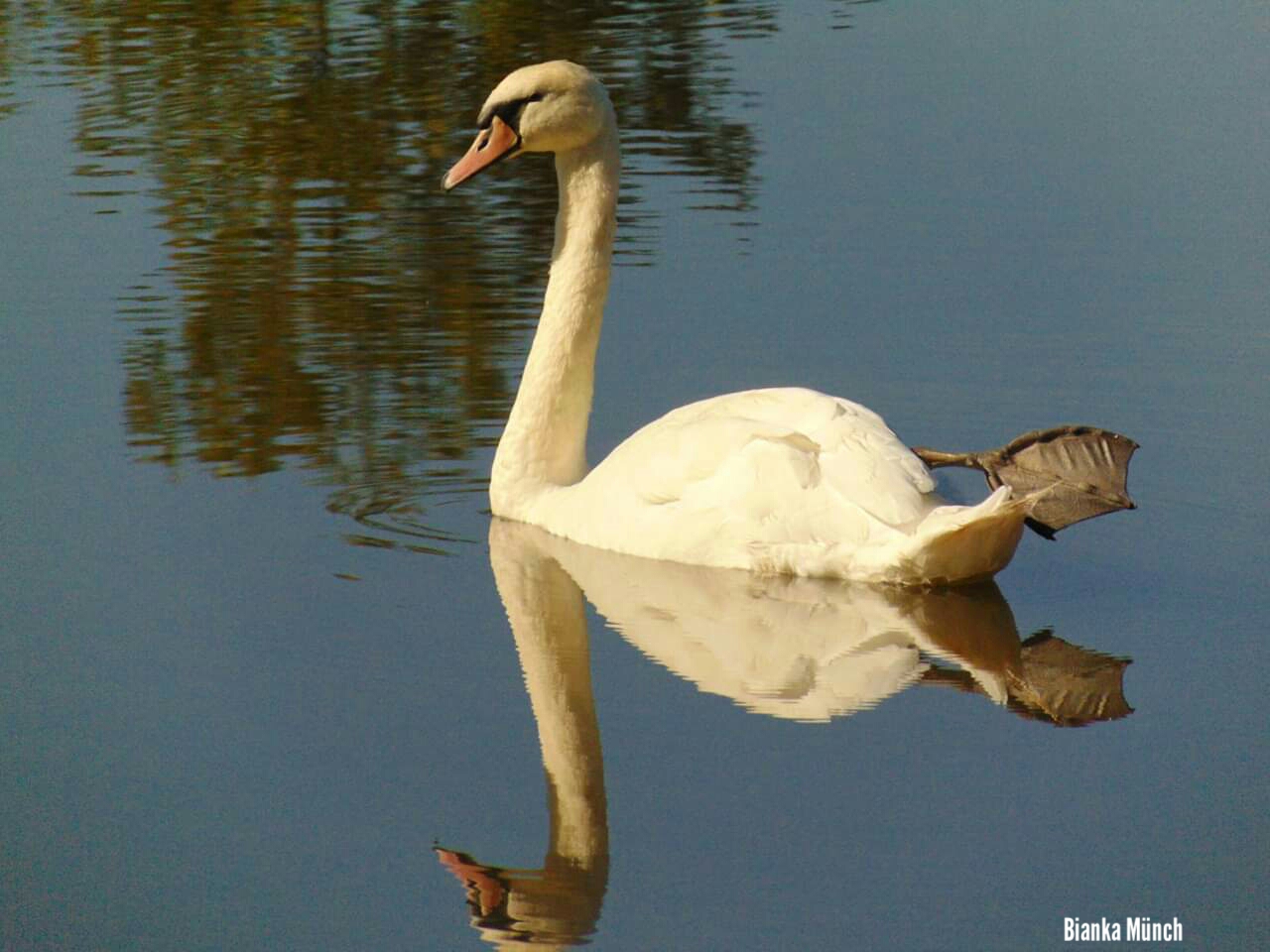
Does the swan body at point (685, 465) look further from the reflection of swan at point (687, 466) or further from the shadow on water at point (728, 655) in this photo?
the shadow on water at point (728, 655)

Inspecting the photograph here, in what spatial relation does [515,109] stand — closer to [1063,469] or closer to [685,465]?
[685,465]

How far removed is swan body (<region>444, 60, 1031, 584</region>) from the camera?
7250mm

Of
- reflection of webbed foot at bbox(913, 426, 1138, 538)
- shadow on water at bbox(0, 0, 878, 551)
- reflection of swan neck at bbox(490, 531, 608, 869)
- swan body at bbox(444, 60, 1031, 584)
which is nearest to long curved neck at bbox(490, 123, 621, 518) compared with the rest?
swan body at bbox(444, 60, 1031, 584)

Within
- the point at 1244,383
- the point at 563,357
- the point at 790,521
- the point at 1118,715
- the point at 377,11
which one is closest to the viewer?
the point at 1118,715

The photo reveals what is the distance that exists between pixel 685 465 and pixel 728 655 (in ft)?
3.28

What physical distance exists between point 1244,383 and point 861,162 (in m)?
4.63

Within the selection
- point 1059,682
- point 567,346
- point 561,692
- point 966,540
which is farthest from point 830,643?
point 567,346

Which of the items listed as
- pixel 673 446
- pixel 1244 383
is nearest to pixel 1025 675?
pixel 673 446

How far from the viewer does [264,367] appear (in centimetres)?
1027

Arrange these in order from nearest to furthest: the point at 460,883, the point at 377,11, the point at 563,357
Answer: the point at 460,883
the point at 563,357
the point at 377,11

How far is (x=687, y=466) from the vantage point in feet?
25.0

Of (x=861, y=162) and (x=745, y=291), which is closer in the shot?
(x=745, y=291)

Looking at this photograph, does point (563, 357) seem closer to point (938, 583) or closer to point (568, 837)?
point (938, 583)

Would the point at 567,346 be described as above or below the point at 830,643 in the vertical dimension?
above
